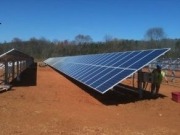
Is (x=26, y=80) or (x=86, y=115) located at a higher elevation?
(x=26, y=80)

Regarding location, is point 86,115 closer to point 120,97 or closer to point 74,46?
point 120,97

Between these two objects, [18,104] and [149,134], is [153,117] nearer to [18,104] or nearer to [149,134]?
[149,134]

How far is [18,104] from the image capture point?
14.0m

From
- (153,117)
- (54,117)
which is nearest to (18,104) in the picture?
(54,117)

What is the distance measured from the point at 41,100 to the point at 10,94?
9.00ft

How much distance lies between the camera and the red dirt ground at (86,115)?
388 inches

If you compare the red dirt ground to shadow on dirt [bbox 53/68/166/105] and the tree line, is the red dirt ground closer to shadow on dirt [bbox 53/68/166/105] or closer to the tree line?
shadow on dirt [bbox 53/68/166/105]

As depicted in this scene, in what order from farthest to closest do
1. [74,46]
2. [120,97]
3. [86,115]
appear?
[74,46]
[120,97]
[86,115]

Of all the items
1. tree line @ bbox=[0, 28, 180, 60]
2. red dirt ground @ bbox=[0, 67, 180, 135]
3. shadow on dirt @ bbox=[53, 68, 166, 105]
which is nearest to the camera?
red dirt ground @ bbox=[0, 67, 180, 135]

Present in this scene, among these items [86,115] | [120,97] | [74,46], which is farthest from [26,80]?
[74,46]

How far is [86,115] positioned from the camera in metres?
12.0

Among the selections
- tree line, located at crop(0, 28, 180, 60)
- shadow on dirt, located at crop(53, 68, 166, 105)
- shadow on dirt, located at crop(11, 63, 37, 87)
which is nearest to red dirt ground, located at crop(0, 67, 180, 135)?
shadow on dirt, located at crop(53, 68, 166, 105)

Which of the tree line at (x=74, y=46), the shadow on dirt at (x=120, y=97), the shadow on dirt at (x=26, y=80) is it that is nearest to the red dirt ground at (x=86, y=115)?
the shadow on dirt at (x=120, y=97)

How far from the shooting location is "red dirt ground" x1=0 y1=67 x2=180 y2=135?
9867 millimetres
